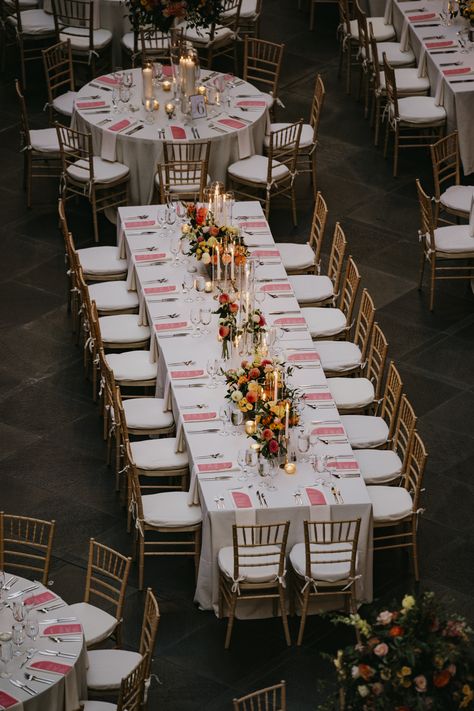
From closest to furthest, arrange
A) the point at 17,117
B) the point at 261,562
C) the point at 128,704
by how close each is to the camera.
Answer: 1. the point at 128,704
2. the point at 261,562
3. the point at 17,117

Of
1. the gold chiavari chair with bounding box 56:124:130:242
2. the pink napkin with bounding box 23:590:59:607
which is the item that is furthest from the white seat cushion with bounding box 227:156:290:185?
the pink napkin with bounding box 23:590:59:607

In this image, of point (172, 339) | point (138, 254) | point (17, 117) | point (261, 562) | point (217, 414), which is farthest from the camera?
point (17, 117)

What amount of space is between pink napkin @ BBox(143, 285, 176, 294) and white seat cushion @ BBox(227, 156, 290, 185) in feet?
7.18

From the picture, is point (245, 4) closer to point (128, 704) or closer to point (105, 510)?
point (105, 510)

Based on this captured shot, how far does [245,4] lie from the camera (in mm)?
16453

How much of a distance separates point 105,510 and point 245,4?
751cm

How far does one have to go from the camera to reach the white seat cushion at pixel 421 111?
47.6 feet

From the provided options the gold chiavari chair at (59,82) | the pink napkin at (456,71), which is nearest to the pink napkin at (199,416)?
the gold chiavari chair at (59,82)

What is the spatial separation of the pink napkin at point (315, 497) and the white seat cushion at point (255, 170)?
14.7 feet

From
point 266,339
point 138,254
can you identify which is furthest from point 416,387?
point 138,254

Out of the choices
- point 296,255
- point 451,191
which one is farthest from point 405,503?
point 451,191

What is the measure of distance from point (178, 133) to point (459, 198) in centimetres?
257

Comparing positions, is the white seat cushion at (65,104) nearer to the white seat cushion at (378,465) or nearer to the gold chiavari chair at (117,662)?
the white seat cushion at (378,465)

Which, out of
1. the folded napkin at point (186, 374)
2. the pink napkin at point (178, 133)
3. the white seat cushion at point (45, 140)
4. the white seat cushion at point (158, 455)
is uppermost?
→ the pink napkin at point (178, 133)
